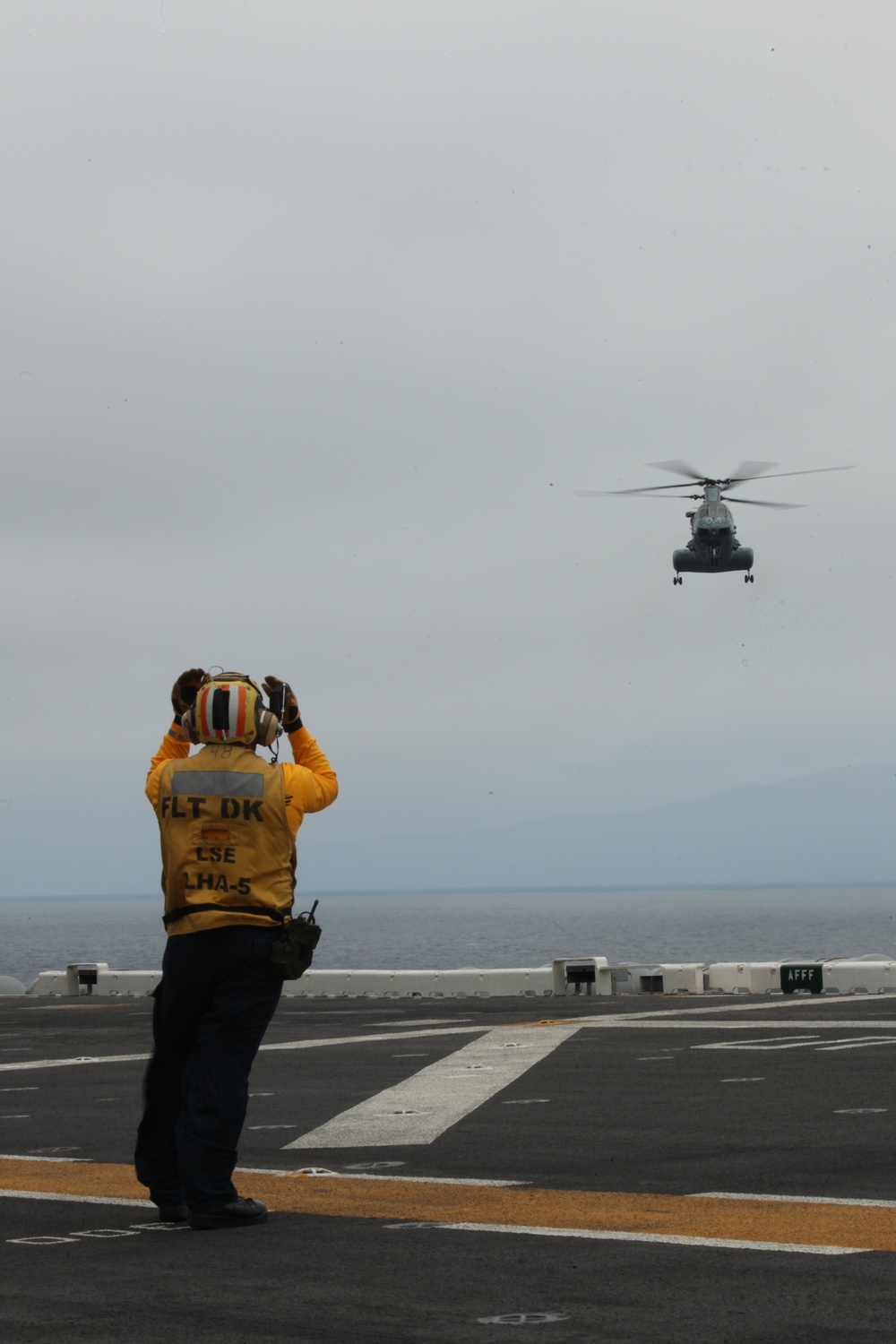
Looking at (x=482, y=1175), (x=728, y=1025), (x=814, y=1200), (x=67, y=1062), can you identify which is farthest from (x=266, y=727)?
(x=728, y=1025)

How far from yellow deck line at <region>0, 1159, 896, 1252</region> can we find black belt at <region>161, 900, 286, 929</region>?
130 cm

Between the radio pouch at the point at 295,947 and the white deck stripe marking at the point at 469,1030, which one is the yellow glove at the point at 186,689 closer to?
the radio pouch at the point at 295,947

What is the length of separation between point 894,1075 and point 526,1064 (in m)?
3.30

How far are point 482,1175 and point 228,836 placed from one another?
2457 millimetres

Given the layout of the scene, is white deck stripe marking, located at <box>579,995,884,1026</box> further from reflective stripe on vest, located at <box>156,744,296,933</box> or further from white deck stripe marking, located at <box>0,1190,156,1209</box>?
reflective stripe on vest, located at <box>156,744,296,933</box>

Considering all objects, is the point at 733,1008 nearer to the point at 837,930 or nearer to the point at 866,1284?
the point at 866,1284

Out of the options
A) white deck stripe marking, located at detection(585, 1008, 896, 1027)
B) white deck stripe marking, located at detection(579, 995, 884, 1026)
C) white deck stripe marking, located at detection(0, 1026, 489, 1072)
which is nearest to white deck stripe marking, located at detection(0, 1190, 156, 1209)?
white deck stripe marking, located at detection(0, 1026, 489, 1072)

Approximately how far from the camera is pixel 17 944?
19150 centimetres

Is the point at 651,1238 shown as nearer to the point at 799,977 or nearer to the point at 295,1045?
the point at 295,1045

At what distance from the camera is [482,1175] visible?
8836mm

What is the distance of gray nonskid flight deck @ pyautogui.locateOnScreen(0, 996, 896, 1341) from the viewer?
17.5 ft

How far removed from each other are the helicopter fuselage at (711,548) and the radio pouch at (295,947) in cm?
4503

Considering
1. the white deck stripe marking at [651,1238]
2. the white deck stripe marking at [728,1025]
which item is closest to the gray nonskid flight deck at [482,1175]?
the white deck stripe marking at [651,1238]

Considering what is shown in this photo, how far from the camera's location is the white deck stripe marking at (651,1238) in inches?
244
